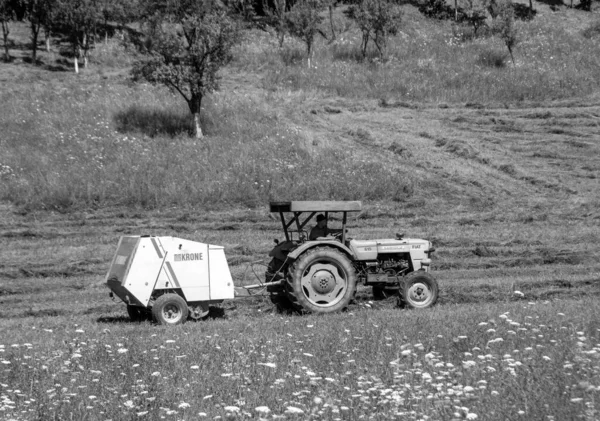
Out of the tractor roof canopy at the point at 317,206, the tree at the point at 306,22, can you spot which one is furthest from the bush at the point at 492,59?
the tractor roof canopy at the point at 317,206

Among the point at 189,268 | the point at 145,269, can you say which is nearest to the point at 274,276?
the point at 189,268

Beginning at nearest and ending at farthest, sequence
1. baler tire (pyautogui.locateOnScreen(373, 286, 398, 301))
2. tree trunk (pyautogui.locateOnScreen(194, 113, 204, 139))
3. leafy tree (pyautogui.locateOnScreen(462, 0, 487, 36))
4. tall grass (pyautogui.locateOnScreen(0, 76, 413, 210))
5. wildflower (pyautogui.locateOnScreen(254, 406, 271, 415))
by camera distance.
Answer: wildflower (pyautogui.locateOnScreen(254, 406, 271, 415)), baler tire (pyautogui.locateOnScreen(373, 286, 398, 301)), tall grass (pyautogui.locateOnScreen(0, 76, 413, 210)), tree trunk (pyautogui.locateOnScreen(194, 113, 204, 139)), leafy tree (pyautogui.locateOnScreen(462, 0, 487, 36))

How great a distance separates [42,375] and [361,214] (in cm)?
1653

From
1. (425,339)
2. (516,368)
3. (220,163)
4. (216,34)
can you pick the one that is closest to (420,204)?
(220,163)

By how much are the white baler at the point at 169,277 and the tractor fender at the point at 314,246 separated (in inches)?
47.3

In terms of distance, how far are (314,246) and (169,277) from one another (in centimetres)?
247

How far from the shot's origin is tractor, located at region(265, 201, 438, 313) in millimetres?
13203

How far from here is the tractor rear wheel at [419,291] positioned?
13547 millimetres

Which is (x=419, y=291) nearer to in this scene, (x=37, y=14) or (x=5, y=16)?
(x=37, y=14)

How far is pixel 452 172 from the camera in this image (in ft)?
89.8

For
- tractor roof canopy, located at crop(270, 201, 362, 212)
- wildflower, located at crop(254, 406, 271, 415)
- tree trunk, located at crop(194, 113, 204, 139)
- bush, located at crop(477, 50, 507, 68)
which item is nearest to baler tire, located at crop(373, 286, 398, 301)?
tractor roof canopy, located at crop(270, 201, 362, 212)

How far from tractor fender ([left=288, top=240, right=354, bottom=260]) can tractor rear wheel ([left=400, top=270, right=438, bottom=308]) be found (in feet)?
3.50

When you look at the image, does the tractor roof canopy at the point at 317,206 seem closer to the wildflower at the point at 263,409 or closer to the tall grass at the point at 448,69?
the wildflower at the point at 263,409

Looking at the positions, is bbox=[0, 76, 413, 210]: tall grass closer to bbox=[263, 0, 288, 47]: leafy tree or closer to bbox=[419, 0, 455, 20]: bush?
bbox=[263, 0, 288, 47]: leafy tree
